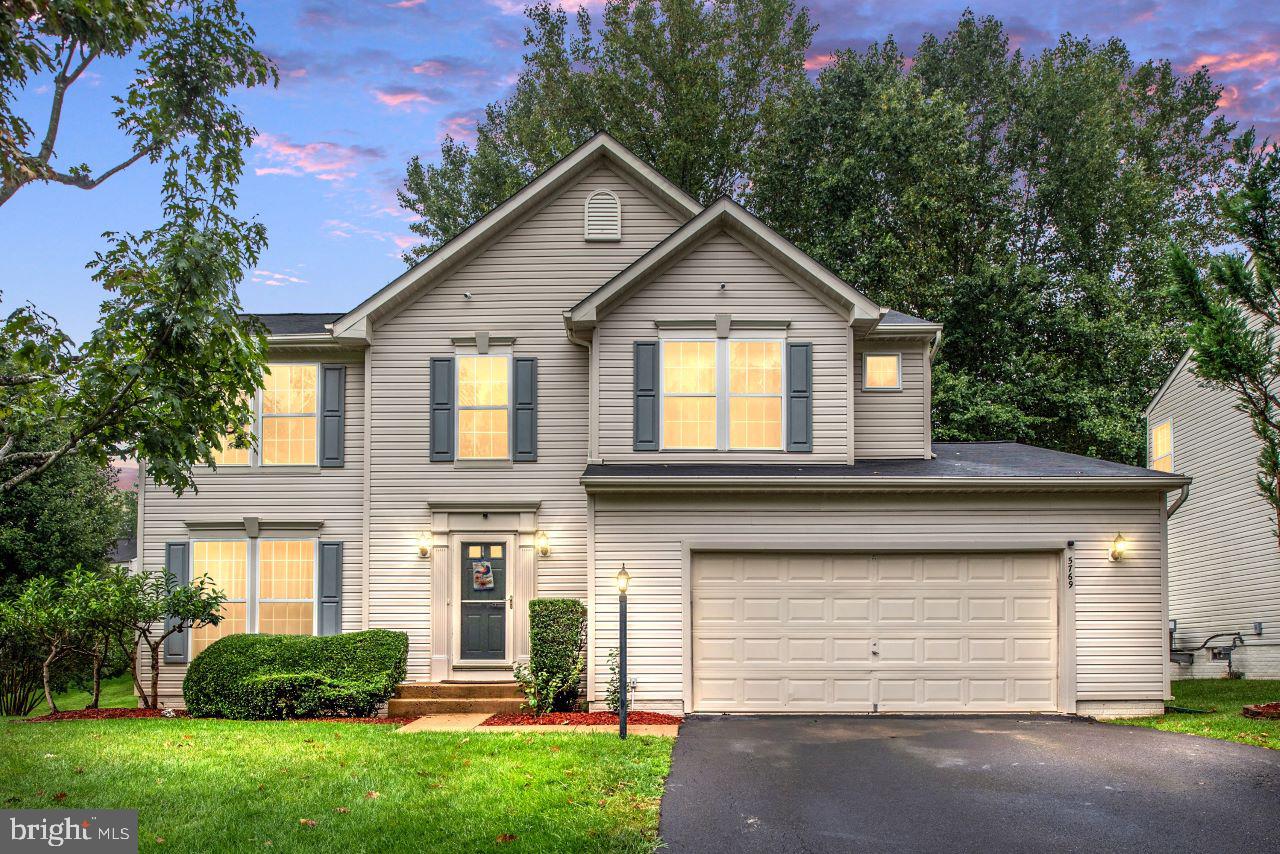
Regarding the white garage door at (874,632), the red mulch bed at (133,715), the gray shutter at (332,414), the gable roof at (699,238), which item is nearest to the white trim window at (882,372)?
the gable roof at (699,238)

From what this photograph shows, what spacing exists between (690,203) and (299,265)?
368 inches

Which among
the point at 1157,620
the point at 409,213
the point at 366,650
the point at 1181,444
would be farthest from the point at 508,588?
the point at 409,213

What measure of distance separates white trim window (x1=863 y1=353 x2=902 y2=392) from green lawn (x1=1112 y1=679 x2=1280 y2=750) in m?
5.86

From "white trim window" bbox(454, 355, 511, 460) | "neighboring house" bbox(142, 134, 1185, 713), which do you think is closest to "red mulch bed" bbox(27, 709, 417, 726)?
"neighboring house" bbox(142, 134, 1185, 713)

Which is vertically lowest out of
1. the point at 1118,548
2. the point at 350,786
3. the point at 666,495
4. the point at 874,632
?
the point at 350,786

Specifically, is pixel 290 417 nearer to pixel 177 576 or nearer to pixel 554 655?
pixel 177 576

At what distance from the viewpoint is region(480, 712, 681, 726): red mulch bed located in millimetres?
12031

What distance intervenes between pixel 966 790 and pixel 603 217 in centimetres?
A: 1038

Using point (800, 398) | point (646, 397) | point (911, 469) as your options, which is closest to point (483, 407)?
point (646, 397)

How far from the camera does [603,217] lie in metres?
15.7

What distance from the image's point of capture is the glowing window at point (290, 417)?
15.3 metres

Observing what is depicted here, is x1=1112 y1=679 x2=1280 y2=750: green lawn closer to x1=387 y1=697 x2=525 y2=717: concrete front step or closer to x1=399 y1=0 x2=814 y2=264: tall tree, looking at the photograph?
x1=387 y1=697 x2=525 y2=717: concrete front step

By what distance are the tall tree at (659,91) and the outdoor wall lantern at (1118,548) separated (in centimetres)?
1934

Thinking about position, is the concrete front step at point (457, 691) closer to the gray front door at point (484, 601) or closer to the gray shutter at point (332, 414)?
the gray front door at point (484, 601)
